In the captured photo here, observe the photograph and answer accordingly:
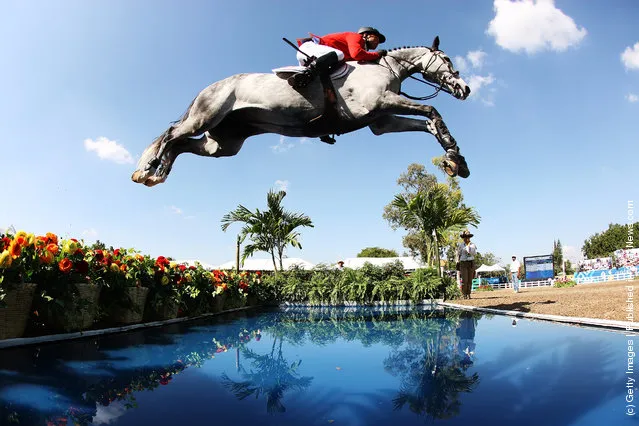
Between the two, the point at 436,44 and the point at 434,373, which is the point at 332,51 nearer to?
the point at 436,44

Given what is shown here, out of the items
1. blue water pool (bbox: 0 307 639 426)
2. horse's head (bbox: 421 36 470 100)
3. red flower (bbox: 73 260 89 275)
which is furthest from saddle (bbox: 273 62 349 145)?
red flower (bbox: 73 260 89 275)

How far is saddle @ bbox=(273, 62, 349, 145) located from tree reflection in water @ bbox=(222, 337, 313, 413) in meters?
2.20

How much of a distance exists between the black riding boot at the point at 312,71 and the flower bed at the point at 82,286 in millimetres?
3058

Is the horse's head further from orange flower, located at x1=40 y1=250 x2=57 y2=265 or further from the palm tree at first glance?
the palm tree

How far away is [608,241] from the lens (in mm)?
58781

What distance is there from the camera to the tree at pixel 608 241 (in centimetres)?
5628

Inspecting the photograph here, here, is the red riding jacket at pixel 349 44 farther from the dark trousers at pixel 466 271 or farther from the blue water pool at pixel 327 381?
the dark trousers at pixel 466 271

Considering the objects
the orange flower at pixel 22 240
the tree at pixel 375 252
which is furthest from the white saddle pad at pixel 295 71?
the tree at pixel 375 252

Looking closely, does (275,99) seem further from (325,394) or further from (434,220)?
(434,220)

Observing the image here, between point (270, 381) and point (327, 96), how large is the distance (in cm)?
245

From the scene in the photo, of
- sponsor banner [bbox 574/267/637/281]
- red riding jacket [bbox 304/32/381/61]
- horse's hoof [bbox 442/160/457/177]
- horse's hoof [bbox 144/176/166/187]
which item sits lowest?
sponsor banner [bbox 574/267/637/281]

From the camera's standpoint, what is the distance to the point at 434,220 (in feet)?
40.9

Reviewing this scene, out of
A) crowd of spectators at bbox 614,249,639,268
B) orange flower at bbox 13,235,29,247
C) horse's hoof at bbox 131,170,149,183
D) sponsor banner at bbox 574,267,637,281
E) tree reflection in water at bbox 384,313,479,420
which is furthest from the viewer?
crowd of spectators at bbox 614,249,639,268

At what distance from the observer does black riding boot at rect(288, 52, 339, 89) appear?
341 centimetres
